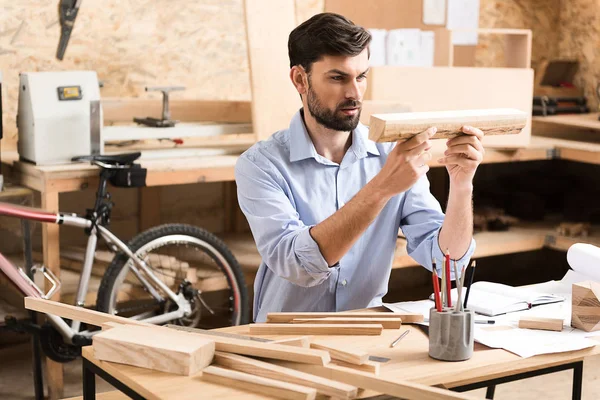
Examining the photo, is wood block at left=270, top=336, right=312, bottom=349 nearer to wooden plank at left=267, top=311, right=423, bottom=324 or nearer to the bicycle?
wooden plank at left=267, top=311, right=423, bottom=324

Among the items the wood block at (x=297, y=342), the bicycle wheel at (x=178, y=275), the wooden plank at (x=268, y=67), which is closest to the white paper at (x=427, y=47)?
the wooden plank at (x=268, y=67)

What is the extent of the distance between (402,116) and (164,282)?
75.9 inches

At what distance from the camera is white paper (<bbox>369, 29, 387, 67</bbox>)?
15.4 feet

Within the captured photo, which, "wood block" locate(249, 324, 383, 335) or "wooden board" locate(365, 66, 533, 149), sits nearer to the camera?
"wood block" locate(249, 324, 383, 335)

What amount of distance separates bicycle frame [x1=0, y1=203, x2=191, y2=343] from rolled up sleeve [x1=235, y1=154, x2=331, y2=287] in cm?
110

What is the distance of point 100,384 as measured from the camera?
3.66m

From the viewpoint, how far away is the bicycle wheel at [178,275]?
133 inches

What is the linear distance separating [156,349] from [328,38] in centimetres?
102

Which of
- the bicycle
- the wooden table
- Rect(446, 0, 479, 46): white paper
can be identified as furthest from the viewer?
Rect(446, 0, 479, 46): white paper

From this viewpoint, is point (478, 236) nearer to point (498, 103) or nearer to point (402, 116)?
point (498, 103)

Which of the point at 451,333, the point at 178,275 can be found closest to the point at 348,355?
the point at 451,333

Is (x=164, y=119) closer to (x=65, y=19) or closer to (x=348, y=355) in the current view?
(x=65, y=19)

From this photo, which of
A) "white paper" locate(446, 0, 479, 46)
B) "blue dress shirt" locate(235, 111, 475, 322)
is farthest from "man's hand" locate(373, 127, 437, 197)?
"white paper" locate(446, 0, 479, 46)

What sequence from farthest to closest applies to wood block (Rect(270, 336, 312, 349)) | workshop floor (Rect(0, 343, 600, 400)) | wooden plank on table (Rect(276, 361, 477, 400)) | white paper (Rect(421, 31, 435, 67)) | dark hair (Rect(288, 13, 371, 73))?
white paper (Rect(421, 31, 435, 67)), workshop floor (Rect(0, 343, 600, 400)), dark hair (Rect(288, 13, 371, 73)), wood block (Rect(270, 336, 312, 349)), wooden plank on table (Rect(276, 361, 477, 400))
